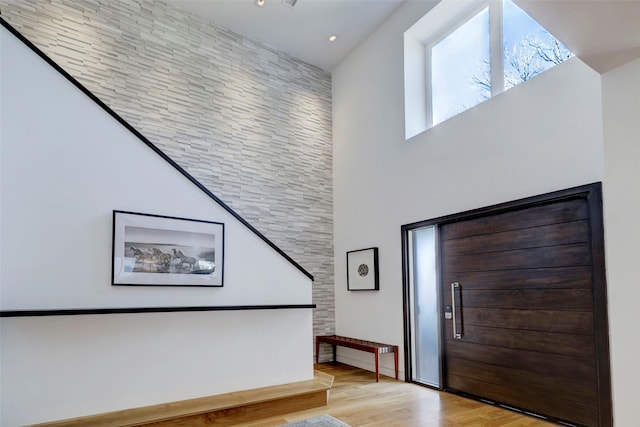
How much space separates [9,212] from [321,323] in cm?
421

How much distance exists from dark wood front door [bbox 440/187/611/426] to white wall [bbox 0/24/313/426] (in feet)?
7.11

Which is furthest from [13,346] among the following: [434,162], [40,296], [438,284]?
[434,162]

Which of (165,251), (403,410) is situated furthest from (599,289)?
(165,251)

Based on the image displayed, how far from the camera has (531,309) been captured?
11.9ft

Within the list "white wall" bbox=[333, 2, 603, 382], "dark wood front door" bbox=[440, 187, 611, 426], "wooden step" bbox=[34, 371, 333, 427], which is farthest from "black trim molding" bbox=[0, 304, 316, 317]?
"white wall" bbox=[333, 2, 603, 382]

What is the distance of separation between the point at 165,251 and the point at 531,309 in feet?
10.4

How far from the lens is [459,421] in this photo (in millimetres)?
3434

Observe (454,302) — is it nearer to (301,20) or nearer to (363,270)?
(363,270)

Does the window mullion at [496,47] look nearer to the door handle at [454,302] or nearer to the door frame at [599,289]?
the door frame at [599,289]

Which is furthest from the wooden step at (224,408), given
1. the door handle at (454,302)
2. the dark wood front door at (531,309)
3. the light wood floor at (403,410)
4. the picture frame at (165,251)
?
the dark wood front door at (531,309)

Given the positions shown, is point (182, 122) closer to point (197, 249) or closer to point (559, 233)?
point (197, 249)

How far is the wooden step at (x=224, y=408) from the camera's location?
2.94 metres

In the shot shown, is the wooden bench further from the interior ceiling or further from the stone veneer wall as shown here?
the interior ceiling

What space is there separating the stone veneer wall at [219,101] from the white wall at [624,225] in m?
4.28
